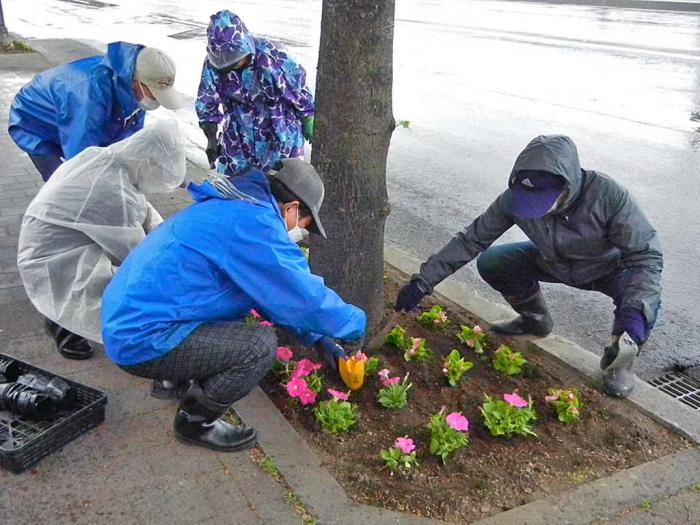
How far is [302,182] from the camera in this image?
2637mm

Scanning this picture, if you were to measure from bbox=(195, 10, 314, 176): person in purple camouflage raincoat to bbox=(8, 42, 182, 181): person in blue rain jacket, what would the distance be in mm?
418

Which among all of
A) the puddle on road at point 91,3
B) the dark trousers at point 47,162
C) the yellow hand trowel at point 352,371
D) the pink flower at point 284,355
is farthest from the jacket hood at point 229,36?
the puddle on road at point 91,3

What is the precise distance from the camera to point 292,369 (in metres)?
3.39

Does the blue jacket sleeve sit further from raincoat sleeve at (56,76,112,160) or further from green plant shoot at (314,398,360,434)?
raincoat sleeve at (56,76,112,160)

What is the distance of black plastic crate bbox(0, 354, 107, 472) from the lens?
265 cm

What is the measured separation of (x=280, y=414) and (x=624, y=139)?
701cm

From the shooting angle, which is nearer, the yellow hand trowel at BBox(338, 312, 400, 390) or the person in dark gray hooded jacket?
the yellow hand trowel at BBox(338, 312, 400, 390)

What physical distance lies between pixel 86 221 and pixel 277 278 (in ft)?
4.29

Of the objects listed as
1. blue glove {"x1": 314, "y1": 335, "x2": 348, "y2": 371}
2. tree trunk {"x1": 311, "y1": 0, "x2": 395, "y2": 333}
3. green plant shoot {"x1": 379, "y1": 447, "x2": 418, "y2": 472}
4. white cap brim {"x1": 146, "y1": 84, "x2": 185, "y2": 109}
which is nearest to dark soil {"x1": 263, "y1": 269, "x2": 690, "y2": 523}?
green plant shoot {"x1": 379, "y1": 447, "x2": 418, "y2": 472}

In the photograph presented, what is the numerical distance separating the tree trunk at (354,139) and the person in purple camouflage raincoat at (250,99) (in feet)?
2.98

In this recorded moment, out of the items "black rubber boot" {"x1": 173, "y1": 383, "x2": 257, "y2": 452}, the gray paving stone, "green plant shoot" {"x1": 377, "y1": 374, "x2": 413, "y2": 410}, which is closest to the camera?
the gray paving stone

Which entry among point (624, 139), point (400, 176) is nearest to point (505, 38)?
point (624, 139)

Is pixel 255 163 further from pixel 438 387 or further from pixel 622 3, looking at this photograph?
pixel 622 3

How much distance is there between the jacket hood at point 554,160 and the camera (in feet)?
10.5
